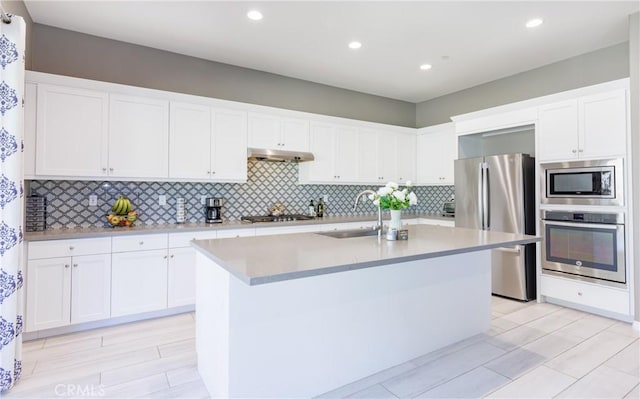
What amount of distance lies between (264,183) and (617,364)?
12.7 ft

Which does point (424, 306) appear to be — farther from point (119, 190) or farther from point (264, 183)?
point (119, 190)

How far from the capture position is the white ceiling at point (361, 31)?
2965 mm

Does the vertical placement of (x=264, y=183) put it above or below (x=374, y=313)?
above

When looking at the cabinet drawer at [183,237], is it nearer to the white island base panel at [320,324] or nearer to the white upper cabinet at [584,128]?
the white island base panel at [320,324]

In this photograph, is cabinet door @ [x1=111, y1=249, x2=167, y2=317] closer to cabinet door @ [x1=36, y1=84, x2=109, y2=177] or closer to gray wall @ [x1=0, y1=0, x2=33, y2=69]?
cabinet door @ [x1=36, y1=84, x2=109, y2=177]

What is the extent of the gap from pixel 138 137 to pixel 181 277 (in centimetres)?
150

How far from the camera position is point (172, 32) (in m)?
3.43

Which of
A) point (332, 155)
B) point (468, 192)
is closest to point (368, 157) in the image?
point (332, 155)

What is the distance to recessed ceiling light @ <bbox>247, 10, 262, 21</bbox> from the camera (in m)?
3.04

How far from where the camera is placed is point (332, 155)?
475 centimetres

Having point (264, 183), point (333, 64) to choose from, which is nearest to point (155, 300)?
point (264, 183)

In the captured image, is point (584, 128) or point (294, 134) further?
point (294, 134)

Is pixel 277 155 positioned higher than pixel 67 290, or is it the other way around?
pixel 277 155

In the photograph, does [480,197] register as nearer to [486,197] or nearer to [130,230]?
[486,197]
